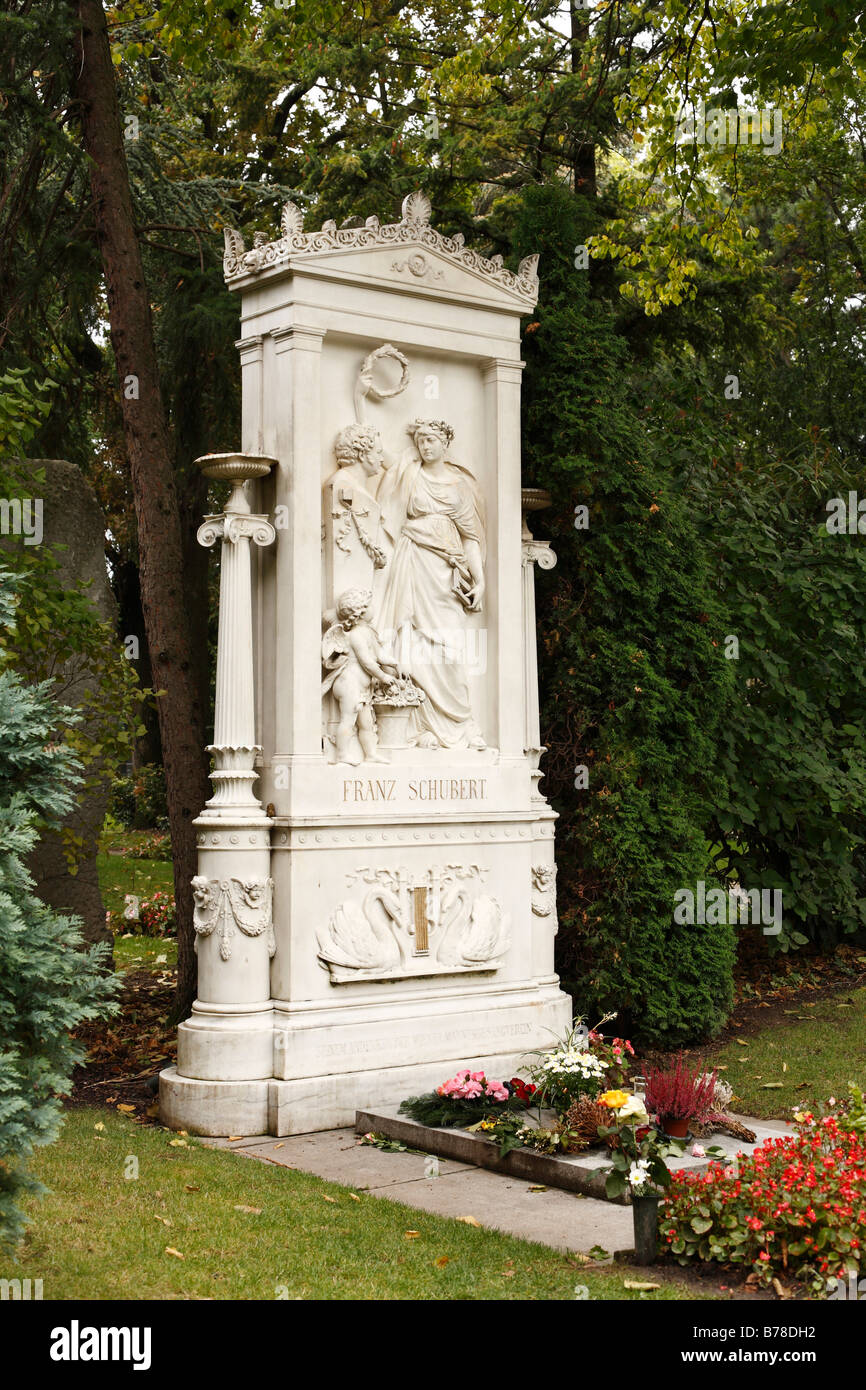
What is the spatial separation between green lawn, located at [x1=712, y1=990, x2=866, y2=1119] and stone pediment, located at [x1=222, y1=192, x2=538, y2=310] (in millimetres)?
5148

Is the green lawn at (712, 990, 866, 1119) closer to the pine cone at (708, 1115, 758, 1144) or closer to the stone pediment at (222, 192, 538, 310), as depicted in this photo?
the pine cone at (708, 1115, 758, 1144)

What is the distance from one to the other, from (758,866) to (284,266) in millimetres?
6517

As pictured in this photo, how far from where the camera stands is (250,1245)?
5402mm

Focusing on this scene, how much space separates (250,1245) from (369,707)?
355 cm

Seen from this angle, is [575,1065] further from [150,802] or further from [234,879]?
[150,802]

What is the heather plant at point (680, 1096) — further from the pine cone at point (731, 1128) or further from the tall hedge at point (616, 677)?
the tall hedge at point (616, 677)

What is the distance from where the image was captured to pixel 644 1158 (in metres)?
5.74

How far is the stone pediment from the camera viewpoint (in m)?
8.16

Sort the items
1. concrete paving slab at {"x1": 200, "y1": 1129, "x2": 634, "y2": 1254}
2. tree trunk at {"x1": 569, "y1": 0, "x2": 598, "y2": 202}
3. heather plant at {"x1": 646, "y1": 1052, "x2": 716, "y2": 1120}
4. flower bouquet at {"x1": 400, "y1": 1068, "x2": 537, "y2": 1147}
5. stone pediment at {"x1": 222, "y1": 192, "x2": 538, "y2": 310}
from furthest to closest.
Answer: tree trunk at {"x1": 569, "y1": 0, "x2": 598, "y2": 202} → stone pediment at {"x1": 222, "y1": 192, "x2": 538, "y2": 310} → flower bouquet at {"x1": 400, "y1": 1068, "x2": 537, "y2": 1147} → heather plant at {"x1": 646, "y1": 1052, "x2": 716, "y2": 1120} → concrete paving slab at {"x1": 200, "y1": 1129, "x2": 634, "y2": 1254}

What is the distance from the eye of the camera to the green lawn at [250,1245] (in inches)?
192

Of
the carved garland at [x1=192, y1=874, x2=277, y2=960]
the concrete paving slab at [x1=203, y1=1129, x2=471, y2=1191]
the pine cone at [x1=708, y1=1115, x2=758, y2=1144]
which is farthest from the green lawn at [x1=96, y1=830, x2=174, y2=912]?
the pine cone at [x1=708, y1=1115, x2=758, y2=1144]

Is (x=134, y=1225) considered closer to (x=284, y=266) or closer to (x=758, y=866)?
(x=284, y=266)

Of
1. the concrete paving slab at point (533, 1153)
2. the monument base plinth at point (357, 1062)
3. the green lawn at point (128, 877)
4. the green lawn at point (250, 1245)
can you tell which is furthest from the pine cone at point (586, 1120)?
the green lawn at point (128, 877)

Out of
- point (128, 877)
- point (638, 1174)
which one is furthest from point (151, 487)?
point (128, 877)
